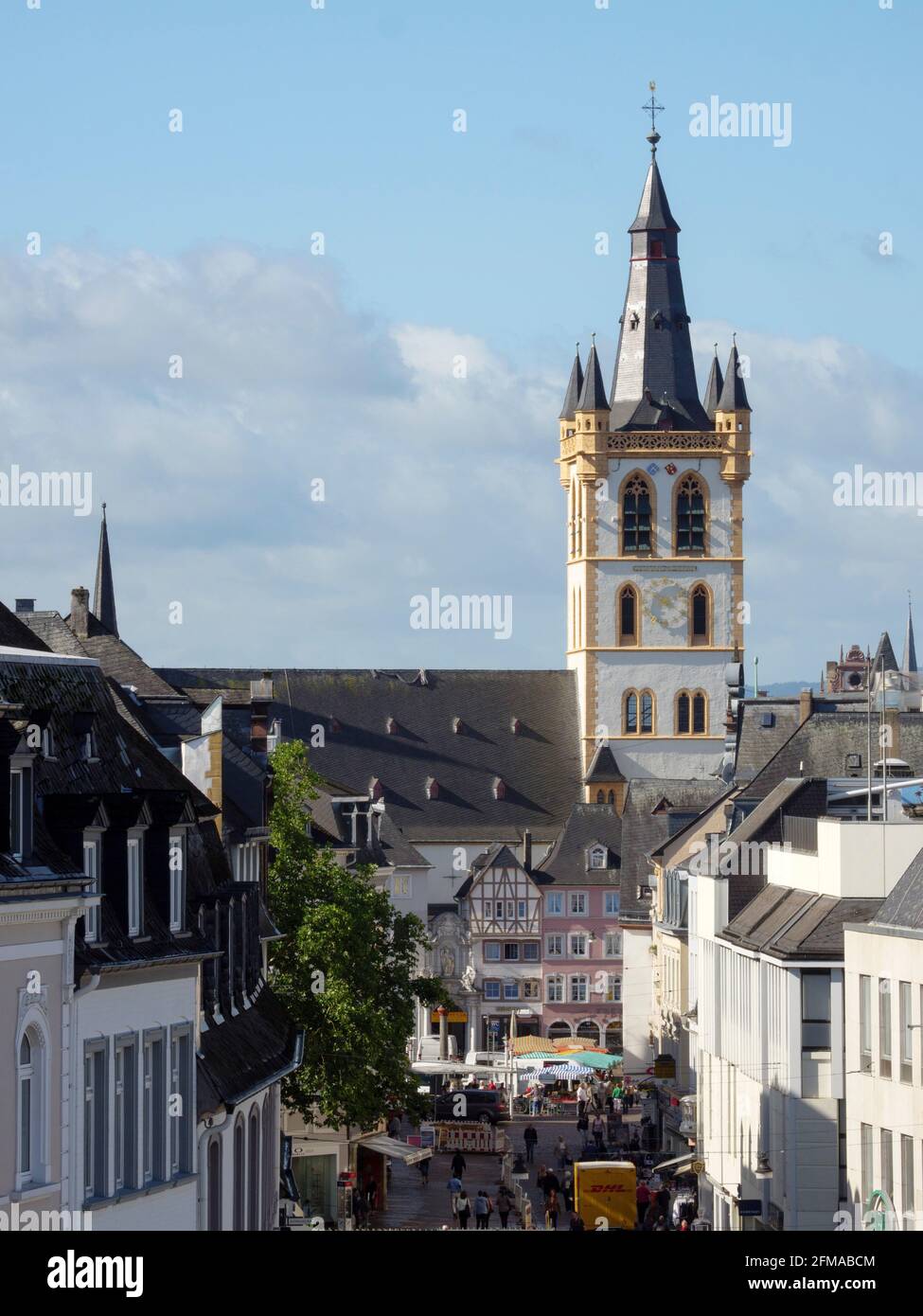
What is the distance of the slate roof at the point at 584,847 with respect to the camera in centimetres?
13112

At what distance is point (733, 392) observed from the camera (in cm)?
14075

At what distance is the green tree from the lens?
45.9 m

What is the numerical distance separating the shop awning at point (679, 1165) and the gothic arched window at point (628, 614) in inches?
2929

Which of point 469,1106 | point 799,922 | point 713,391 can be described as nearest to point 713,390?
point 713,391

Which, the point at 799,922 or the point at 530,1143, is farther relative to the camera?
the point at 530,1143

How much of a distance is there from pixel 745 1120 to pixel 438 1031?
8441 cm

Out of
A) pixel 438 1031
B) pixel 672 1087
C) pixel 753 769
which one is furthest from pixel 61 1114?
pixel 438 1031

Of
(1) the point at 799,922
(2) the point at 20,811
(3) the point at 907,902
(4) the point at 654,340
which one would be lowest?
(1) the point at 799,922

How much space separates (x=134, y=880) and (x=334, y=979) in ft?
75.9

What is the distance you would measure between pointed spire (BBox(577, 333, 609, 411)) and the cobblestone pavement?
56.4 metres

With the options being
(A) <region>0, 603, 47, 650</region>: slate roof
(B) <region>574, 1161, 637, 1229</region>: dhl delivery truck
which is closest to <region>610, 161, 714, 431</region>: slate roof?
(B) <region>574, 1161, 637, 1229</region>: dhl delivery truck

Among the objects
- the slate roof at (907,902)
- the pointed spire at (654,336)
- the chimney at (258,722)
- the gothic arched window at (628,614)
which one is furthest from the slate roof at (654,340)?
the slate roof at (907,902)

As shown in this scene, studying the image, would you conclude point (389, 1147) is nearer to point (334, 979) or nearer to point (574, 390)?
point (334, 979)
